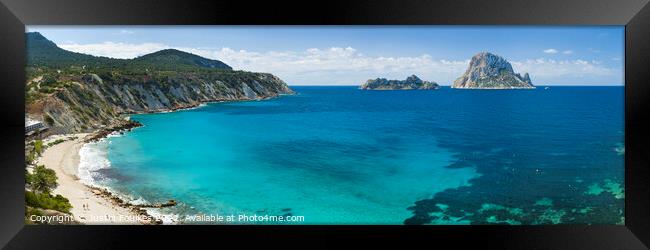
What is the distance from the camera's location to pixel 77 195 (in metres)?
5.49

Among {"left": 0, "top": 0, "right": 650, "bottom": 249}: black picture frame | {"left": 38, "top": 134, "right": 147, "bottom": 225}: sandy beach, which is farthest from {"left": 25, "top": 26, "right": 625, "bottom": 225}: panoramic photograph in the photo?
A: {"left": 0, "top": 0, "right": 650, "bottom": 249}: black picture frame

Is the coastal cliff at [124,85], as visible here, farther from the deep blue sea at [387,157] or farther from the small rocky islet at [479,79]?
the small rocky islet at [479,79]

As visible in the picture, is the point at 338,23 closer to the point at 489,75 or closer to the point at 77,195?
the point at 77,195

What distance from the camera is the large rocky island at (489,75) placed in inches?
283

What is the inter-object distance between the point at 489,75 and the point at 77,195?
23.9 feet

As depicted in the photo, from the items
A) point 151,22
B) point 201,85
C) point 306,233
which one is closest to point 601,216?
point 306,233

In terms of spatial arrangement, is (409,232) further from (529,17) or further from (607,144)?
(607,144)

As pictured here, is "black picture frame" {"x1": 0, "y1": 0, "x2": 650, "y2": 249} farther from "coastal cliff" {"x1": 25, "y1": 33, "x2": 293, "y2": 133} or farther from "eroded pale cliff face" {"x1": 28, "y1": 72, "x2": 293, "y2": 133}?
"eroded pale cliff face" {"x1": 28, "y1": 72, "x2": 293, "y2": 133}

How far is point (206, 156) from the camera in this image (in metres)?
7.00

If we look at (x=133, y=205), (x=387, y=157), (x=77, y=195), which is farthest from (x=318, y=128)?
(x=77, y=195)

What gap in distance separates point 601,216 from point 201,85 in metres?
7.31

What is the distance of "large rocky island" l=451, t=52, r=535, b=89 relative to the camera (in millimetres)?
7195

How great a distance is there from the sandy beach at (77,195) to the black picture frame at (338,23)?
0.46 metres

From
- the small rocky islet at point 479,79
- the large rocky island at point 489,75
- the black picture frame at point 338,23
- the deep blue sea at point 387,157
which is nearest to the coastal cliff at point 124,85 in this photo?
the deep blue sea at point 387,157
